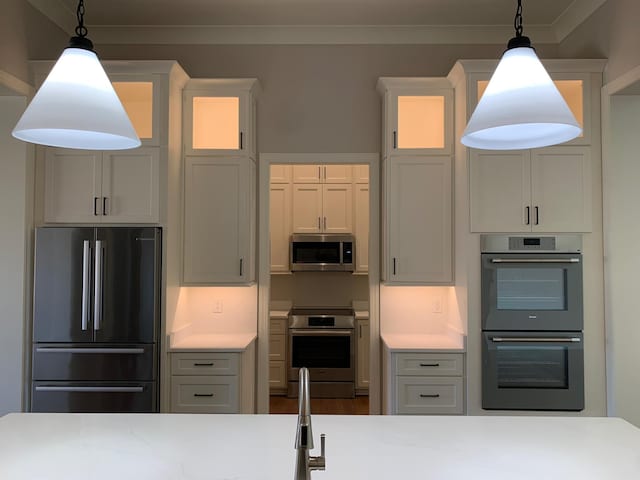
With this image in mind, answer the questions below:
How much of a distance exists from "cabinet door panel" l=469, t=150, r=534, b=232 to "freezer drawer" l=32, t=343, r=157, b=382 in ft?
7.57

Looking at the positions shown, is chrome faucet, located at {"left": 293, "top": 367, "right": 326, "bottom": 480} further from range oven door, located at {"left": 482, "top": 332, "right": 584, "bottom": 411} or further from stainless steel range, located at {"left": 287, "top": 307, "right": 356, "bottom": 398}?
stainless steel range, located at {"left": 287, "top": 307, "right": 356, "bottom": 398}

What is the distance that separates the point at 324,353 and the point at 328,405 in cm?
50

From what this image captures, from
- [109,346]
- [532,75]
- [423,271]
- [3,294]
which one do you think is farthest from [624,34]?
[3,294]

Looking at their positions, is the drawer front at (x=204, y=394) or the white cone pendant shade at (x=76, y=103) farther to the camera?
the drawer front at (x=204, y=394)

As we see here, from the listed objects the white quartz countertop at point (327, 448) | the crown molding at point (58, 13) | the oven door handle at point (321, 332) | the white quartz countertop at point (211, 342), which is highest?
the crown molding at point (58, 13)

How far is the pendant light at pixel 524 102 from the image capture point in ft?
4.15

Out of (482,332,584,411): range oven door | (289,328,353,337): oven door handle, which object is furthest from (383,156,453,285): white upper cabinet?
(289,328,353,337): oven door handle

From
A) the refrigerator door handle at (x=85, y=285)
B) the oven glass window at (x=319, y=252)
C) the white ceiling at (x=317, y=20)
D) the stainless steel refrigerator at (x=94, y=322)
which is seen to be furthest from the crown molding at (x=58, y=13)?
the oven glass window at (x=319, y=252)

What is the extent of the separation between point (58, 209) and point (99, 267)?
514 millimetres

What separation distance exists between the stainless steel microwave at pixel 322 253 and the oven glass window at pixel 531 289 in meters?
2.19

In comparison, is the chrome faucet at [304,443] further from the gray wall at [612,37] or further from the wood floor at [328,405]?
the wood floor at [328,405]

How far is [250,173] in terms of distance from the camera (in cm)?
352

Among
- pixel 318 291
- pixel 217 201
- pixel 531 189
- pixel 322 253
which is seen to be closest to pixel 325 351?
pixel 318 291

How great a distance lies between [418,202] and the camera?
343 cm
